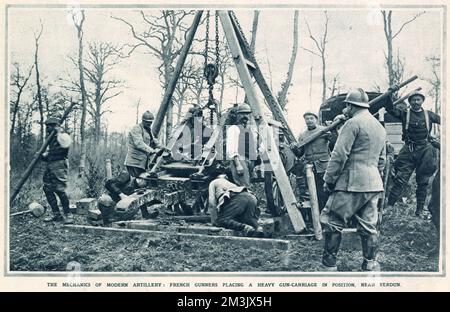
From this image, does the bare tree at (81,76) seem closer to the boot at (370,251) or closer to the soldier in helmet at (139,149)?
the soldier in helmet at (139,149)

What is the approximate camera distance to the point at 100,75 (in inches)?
305

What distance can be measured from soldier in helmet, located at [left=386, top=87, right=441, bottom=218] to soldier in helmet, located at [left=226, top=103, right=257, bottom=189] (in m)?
2.08

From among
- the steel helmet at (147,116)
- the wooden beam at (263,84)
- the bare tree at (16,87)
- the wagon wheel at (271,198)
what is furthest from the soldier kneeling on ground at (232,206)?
the bare tree at (16,87)

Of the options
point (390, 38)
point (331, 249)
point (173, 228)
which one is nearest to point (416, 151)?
point (390, 38)

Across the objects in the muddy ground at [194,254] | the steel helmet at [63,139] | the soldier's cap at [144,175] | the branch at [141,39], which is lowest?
the muddy ground at [194,254]

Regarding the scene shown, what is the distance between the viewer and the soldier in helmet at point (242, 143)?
250 inches

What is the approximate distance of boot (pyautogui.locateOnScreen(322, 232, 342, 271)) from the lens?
5.03 m

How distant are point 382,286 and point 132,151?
4.25m

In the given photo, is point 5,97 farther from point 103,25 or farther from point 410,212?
point 410,212

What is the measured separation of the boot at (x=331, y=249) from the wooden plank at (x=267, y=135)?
2.27 ft

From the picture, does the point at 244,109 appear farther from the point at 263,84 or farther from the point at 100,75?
the point at 100,75

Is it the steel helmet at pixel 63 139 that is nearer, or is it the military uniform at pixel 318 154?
the military uniform at pixel 318 154

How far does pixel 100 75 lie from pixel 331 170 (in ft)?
15.5
